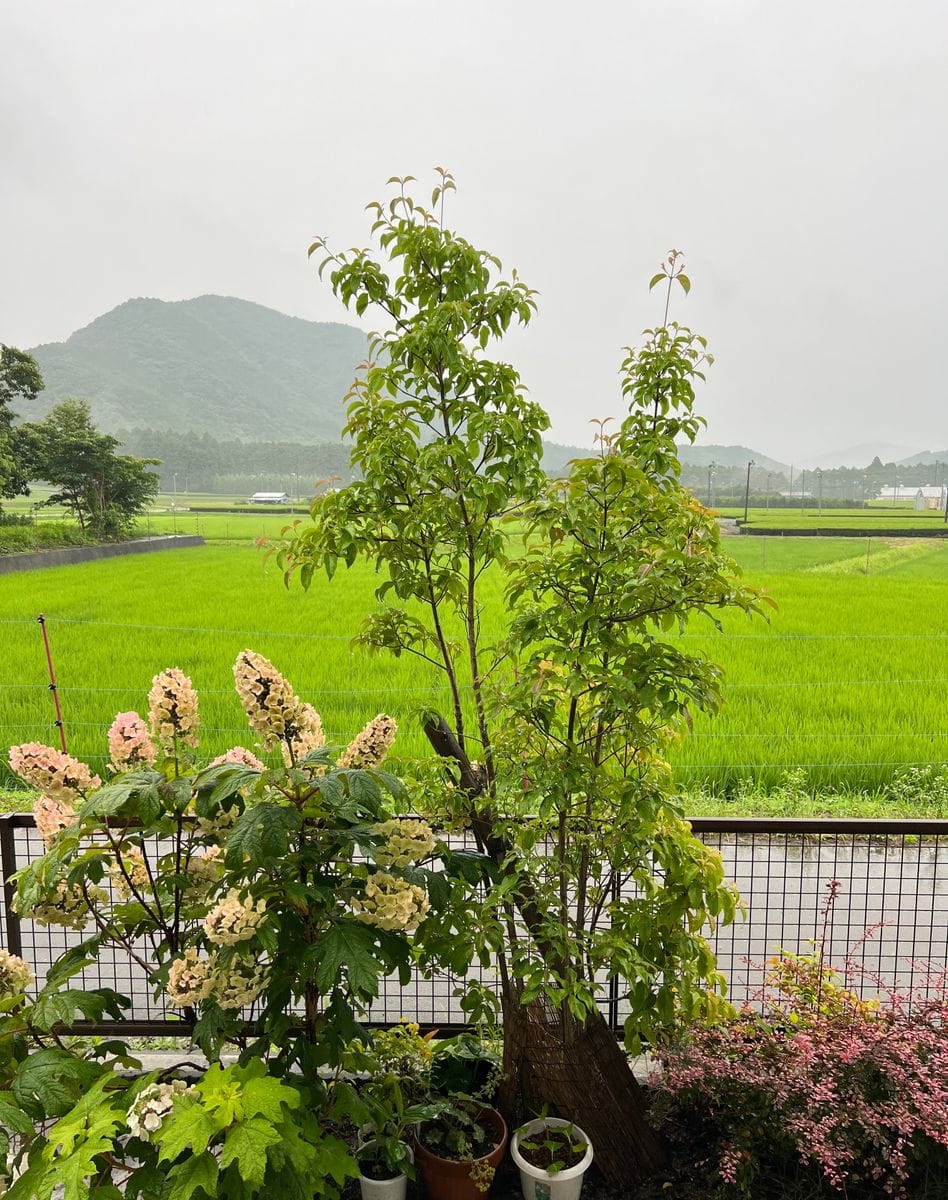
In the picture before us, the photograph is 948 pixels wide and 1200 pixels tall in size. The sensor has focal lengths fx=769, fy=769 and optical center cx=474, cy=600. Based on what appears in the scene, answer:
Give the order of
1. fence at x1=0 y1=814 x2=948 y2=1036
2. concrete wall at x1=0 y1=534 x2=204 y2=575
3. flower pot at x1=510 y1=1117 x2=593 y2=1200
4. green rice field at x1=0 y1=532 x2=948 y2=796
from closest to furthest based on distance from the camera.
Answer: flower pot at x1=510 y1=1117 x2=593 y2=1200
fence at x1=0 y1=814 x2=948 y2=1036
green rice field at x1=0 y1=532 x2=948 y2=796
concrete wall at x1=0 y1=534 x2=204 y2=575

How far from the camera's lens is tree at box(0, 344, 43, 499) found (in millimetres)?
18766

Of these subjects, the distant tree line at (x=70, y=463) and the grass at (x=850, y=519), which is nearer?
the distant tree line at (x=70, y=463)

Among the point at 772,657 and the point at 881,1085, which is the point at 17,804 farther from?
the point at 772,657

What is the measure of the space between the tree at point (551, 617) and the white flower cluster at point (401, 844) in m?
0.22

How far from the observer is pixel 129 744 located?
1.80 metres

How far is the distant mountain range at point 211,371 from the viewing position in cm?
7269

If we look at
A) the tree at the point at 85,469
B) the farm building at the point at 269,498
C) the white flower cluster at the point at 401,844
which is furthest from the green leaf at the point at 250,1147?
the farm building at the point at 269,498

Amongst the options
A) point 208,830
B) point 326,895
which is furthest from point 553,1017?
point 208,830

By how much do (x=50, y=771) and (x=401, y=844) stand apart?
2.57 feet

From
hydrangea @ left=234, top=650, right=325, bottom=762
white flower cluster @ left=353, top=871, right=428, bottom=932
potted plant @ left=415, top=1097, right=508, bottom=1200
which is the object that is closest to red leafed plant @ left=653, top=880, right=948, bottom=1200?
potted plant @ left=415, top=1097, right=508, bottom=1200

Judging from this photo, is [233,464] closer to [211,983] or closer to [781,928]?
[781,928]

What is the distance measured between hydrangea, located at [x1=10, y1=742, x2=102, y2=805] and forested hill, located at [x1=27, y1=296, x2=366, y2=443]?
65435 millimetres

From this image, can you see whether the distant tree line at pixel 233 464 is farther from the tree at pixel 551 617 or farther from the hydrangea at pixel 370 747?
the hydrangea at pixel 370 747

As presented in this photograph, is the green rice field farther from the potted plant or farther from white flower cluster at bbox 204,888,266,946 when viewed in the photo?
the potted plant
